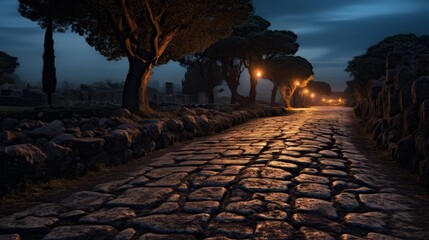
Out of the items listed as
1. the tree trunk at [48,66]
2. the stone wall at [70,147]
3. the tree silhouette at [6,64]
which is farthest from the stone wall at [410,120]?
the tree silhouette at [6,64]

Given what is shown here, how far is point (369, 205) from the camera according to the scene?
143 inches

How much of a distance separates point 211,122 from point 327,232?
26.4 feet

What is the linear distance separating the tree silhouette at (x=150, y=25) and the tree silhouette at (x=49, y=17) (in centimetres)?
76

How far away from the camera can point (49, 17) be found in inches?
681

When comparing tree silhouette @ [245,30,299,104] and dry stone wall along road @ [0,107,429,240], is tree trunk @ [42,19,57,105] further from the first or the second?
dry stone wall along road @ [0,107,429,240]

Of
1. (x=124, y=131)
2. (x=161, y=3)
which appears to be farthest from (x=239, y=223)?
(x=161, y=3)

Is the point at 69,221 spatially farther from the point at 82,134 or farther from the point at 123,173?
the point at 82,134

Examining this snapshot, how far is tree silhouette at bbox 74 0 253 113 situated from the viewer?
11.6m

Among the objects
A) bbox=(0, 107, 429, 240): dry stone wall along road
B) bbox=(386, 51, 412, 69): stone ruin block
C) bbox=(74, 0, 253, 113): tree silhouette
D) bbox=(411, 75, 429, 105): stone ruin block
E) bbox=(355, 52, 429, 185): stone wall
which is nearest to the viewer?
bbox=(0, 107, 429, 240): dry stone wall along road

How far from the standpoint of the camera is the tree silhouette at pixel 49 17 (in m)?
14.2

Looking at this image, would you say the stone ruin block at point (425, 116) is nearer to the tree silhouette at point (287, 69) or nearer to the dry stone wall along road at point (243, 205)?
the dry stone wall along road at point (243, 205)

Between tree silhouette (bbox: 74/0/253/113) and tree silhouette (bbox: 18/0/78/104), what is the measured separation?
757 mm

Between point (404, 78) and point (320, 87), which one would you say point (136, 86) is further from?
point (320, 87)

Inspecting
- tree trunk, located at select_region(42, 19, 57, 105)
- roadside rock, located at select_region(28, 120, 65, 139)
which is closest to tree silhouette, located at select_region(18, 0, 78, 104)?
tree trunk, located at select_region(42, 19, 57, 105)
